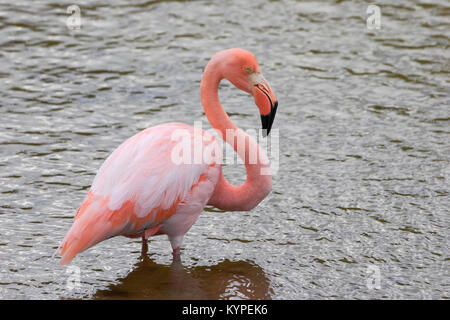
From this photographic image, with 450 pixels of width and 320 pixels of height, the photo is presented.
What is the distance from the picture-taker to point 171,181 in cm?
520

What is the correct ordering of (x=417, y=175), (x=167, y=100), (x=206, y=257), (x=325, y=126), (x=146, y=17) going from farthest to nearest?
(x=146, y=17) < (x=167, y=100) < (x=325, y=126) < (x=417, y=175) < (x=206, y=257)

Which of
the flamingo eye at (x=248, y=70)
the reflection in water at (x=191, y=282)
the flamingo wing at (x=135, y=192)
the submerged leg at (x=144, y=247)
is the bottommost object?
the reflection in water at (x=191, y=282)

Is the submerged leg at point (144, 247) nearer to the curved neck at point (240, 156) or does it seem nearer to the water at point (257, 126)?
the water at point (257, 126)

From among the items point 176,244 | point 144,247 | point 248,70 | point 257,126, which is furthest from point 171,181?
point 257,126

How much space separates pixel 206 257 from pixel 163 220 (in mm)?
618

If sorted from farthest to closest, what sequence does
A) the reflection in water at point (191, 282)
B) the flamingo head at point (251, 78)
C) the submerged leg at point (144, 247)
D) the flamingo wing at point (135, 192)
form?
the submerged leg at point (144, 247) < the flamingo head at point (251, 78) < the reflection in water at point (191, 282) < the flamingo wing at point (135, 192)

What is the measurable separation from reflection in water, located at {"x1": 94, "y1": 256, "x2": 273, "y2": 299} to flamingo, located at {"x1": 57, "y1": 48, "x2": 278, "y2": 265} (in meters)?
0.19

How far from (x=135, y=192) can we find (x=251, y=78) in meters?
1.18

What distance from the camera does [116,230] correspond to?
5.10 meters

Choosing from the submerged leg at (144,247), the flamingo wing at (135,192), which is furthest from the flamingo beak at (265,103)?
the submerged leg at (144,247)

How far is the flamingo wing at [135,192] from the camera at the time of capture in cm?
500
